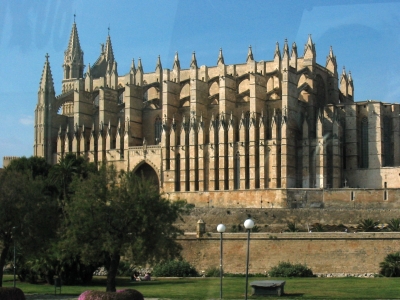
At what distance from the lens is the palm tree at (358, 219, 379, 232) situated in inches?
1799

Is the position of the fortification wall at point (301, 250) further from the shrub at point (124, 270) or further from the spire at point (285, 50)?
the spire at point (285, 50)

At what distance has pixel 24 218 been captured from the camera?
3158 cm

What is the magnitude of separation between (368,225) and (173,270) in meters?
12.5

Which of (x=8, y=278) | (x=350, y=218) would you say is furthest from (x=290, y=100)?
(x=8, y=278)

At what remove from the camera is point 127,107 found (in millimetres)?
67250

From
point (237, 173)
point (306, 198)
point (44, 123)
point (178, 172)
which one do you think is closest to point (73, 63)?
point (44, 123)

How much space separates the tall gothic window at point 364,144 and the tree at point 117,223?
103 feet

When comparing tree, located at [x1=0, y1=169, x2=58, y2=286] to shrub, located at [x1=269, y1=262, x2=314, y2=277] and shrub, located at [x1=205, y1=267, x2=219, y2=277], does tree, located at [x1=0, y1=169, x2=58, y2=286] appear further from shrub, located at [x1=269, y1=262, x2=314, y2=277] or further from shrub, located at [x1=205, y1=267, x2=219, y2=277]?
shrub, located at [x1=269, y1=262, x2=314, y2=277]

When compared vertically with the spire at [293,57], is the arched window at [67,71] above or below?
above

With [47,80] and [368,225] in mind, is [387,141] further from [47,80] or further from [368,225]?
[47,80]

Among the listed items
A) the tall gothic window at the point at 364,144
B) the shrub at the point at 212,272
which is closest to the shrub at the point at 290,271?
the shrub at the point at 212,272

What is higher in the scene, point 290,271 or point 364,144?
point 364,144

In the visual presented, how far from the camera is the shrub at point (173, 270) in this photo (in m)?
40.0

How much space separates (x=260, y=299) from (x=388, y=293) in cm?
438
